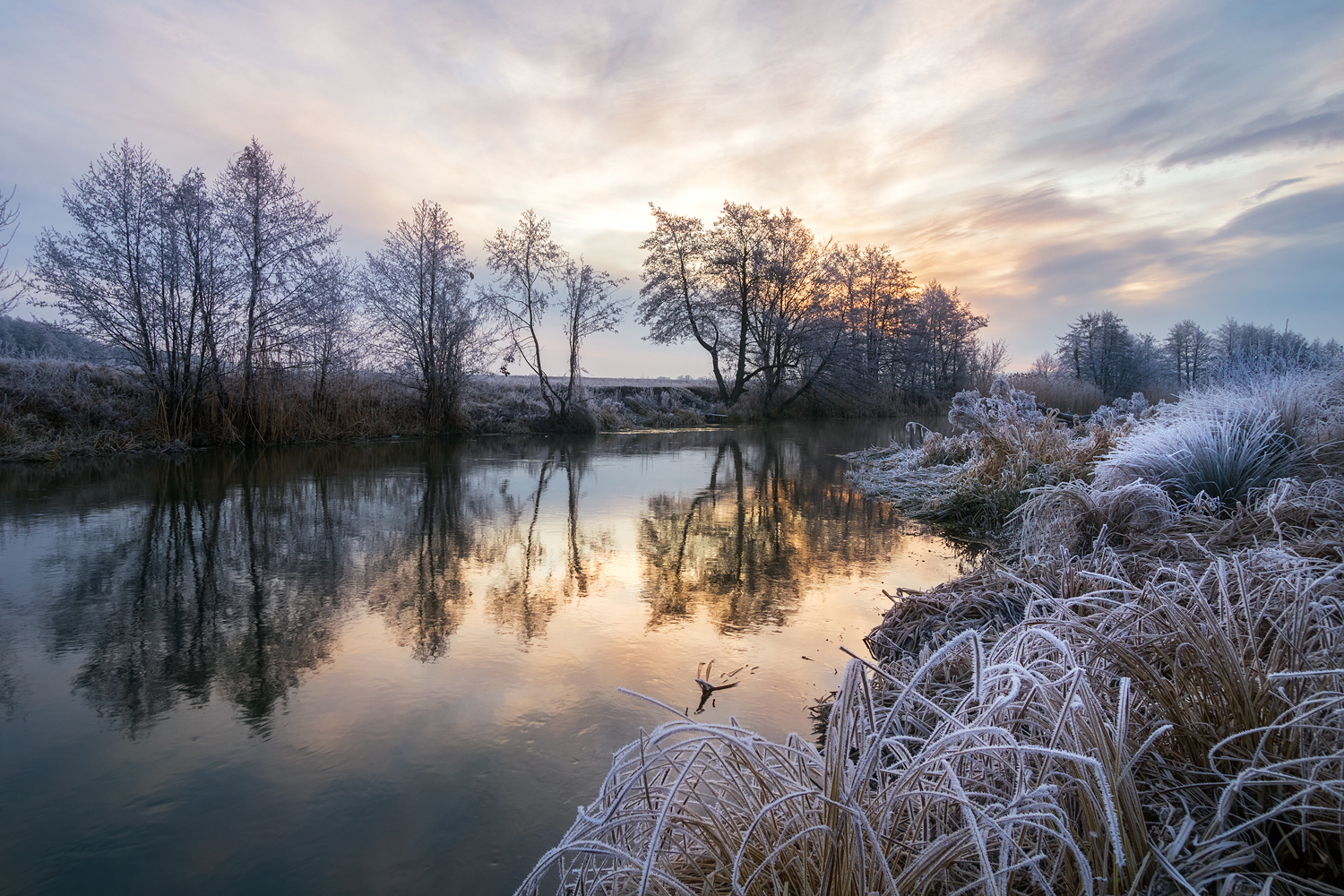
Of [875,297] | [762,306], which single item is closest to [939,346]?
[875,297]

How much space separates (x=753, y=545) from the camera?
204 inches

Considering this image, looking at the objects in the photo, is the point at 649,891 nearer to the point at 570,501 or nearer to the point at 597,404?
the point at 570,501

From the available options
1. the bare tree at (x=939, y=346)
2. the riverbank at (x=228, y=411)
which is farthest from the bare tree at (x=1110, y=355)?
the riverbank at (x=228, y=411)

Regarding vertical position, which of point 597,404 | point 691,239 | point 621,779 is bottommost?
point 621,779

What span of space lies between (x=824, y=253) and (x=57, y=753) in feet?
98.2

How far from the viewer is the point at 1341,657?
4.95ft

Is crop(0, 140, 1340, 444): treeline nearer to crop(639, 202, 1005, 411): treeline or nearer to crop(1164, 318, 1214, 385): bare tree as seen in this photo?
crop(639, 202, 1005, 411): treeline

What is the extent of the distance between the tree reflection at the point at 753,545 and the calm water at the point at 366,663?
0.11 ft

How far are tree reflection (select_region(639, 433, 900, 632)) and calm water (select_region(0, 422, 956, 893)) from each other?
0.03 meters

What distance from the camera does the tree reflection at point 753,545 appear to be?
12.6 ft

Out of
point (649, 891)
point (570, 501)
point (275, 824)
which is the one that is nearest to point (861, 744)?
point (649, 891)

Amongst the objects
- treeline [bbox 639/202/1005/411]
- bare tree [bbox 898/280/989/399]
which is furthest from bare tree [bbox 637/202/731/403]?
bare tree [bbox 898/280/989/399]

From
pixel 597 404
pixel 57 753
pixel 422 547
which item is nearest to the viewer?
pixel 57 753

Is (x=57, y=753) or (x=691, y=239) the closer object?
(x=57, y=753)
